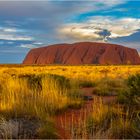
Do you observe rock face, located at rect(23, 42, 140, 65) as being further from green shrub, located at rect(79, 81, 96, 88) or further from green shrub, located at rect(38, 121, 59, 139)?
green shrub, located at rect(38, 121, 59, 139)

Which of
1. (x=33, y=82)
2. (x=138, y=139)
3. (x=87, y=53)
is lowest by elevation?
(x=138, y=139)

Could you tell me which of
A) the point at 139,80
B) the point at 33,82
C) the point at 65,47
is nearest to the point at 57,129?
the point at 139,80

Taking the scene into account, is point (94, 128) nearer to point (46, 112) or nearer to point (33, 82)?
point (46, 112)

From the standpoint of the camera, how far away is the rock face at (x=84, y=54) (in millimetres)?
140625

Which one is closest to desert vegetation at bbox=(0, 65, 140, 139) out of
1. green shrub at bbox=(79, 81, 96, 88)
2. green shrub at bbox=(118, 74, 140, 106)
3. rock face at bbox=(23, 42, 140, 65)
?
green shrub at bbox=(118, 74, 140, 106)

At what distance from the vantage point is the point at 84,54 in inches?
5709

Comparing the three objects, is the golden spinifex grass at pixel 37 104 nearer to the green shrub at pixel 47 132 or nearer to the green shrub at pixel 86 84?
the green shrub at pixel 47 132

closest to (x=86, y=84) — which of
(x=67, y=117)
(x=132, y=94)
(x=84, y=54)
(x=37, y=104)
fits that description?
(x=132, y=94)

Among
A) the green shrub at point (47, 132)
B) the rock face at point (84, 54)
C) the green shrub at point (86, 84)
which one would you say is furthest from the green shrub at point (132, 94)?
the rock face at point (84, 54)

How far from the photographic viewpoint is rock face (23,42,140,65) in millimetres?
140625

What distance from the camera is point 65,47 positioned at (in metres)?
155

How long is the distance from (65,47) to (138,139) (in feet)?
490

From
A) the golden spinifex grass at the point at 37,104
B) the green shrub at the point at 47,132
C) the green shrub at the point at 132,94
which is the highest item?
the green shrub at the point at 132,94

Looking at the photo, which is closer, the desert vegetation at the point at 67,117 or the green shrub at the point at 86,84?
the desert vegetation at the point at 67,117
